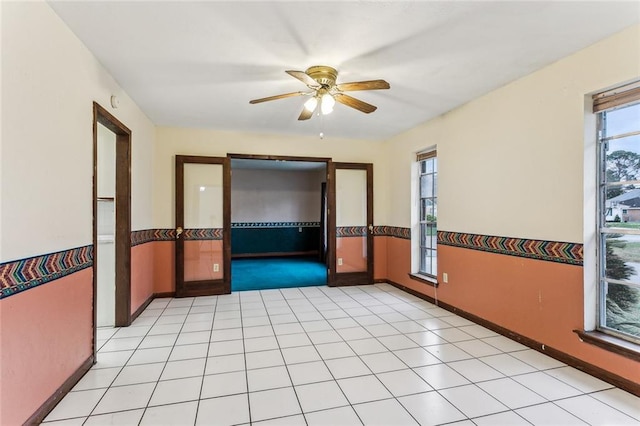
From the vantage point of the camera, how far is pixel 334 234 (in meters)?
5.34

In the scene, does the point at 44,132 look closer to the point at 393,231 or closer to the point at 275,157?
the point at 275,157

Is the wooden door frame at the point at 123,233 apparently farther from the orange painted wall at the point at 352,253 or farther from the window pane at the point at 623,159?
the window pane at the point at 623,159

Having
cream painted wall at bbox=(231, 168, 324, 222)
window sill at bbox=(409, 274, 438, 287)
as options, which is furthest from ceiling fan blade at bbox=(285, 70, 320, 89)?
cream painted wall at bbox=(231, 168, 324, 222)

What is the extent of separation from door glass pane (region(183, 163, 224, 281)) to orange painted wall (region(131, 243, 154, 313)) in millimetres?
486

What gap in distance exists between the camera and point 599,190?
250cm

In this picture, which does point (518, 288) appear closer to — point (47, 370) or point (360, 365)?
point (360, 365)

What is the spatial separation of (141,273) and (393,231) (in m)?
3.68

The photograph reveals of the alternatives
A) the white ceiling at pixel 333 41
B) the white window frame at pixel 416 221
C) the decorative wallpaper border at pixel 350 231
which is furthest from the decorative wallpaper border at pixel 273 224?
the white ceiling at pixel 333 41

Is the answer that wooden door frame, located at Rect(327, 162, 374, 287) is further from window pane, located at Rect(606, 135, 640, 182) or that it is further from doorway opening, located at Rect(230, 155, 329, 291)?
window pane, located at Rect(606, 135, 640, 182)

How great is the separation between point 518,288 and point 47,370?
3.63m

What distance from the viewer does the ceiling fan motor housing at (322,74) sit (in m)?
2.65

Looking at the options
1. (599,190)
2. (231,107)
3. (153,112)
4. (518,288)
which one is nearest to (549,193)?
(599,190)

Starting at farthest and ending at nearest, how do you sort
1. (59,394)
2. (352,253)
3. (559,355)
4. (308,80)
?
(352,253) → (308,80) → (559,355) → (59,394)

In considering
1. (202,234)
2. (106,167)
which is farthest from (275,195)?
(106,167)
